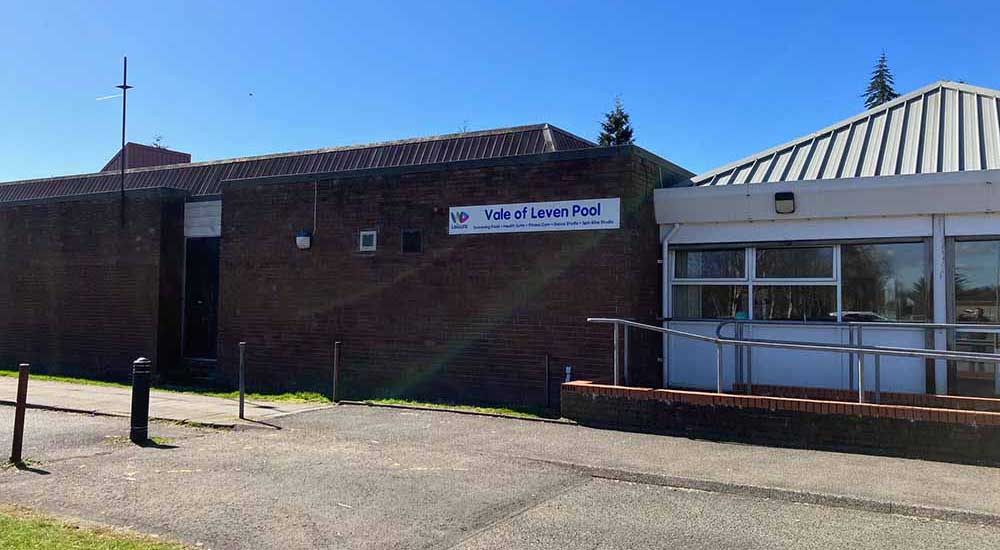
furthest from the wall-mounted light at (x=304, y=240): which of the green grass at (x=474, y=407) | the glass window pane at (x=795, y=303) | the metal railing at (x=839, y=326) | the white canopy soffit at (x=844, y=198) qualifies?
the glass window pane at (x=795, y=303)

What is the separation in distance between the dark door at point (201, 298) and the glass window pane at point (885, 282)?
1231 cm

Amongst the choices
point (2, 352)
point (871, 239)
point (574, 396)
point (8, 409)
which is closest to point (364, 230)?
point (574, 396)

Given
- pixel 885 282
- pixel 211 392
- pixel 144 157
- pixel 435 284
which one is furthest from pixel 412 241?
pixel 144 157

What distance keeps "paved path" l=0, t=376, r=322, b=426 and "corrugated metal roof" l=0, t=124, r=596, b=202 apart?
560 centimetres

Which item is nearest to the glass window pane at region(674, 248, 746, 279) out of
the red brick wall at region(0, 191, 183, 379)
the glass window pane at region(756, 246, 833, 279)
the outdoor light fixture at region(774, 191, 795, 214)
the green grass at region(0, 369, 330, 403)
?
the glass window pane at region(756, 246, 833, 279)

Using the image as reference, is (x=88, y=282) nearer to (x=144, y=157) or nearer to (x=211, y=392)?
(x=211, y=392)

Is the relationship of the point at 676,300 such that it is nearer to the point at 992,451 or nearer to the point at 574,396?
the point at 574,396

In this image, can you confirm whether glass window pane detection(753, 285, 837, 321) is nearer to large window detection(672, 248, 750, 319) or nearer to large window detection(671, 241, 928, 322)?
→ large window detection(671, 241, 928, 322)

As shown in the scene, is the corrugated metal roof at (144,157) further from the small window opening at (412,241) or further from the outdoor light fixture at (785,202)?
the outdoor light fixture at (785,202)

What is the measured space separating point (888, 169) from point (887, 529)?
22.2 ft

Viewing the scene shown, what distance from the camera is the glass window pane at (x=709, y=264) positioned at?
1226 centimetres

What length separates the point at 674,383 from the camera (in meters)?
12.4

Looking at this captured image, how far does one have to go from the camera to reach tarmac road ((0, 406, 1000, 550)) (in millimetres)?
5672

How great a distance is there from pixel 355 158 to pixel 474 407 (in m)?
9.79
